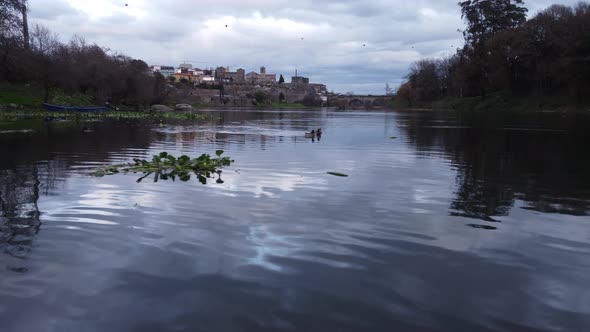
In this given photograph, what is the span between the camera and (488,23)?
117188 mm

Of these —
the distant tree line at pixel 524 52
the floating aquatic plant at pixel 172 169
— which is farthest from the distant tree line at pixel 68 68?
the distant tree line at pixel 524 52

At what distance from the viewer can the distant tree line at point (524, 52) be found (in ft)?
310

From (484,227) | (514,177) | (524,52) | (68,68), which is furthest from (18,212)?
(524,52)

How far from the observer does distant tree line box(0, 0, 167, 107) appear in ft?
160

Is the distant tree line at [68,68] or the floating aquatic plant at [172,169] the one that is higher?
the distant tree line at [68,68]

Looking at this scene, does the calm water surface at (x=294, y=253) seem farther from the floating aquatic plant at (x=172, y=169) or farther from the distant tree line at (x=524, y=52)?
the distant tree line at (x=524, y=52)

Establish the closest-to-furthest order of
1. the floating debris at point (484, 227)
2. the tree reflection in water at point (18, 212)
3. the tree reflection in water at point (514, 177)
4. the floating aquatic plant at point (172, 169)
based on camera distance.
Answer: the tree reflection in water at point (18, 212)
the floating debris at point (484, 227)
the tree reflection in water at point (514, 177)
the floating aquatic plant at point (172, 169)

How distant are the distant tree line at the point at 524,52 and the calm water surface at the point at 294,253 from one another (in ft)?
301

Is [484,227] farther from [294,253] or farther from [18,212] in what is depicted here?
[18,212]

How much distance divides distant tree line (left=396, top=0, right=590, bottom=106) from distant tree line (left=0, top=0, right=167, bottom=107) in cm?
7407

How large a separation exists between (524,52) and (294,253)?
108226 millimetres

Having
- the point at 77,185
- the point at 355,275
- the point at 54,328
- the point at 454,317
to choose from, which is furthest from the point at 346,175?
the point at 54,328

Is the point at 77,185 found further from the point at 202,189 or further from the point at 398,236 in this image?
the point at 398,236

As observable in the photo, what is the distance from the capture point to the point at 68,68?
7431 centimetres
